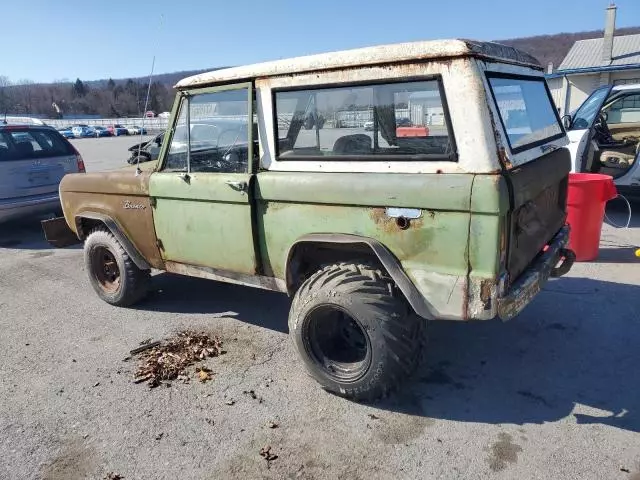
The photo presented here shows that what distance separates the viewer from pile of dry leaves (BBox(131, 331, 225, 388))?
11.5ft

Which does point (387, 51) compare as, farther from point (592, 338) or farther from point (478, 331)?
point (592, 338)

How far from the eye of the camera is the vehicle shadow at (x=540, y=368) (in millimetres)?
2994

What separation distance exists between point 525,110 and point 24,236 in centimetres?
769

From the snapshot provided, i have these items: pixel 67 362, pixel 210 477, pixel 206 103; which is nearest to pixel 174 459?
pixel 210 477

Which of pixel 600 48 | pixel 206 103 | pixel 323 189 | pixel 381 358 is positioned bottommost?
pixel 381 358

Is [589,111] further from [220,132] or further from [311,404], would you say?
[311,404]

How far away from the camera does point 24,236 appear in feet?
26.3

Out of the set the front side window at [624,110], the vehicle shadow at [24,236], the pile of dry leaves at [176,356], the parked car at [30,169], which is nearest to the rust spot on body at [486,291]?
the pile of dry leaves at [176,356]

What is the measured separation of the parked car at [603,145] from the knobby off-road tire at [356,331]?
5.30m

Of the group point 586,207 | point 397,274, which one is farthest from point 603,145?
point 397,274

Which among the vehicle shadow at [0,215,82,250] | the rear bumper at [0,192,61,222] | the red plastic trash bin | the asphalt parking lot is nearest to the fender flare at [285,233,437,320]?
the asphalt parking lot

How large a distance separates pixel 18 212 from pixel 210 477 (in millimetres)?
6230

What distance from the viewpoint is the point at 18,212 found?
725cm

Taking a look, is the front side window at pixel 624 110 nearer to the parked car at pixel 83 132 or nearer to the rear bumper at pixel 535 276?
the rear bumper at pixel 535 276
